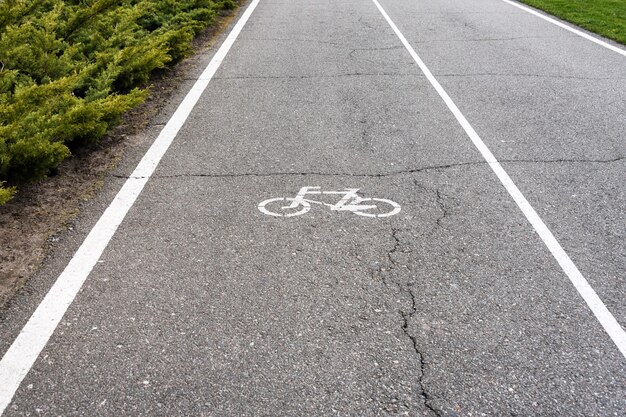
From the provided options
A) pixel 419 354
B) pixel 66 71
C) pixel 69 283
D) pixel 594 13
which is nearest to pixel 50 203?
pixel 69 283

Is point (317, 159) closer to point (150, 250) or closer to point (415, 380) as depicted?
point (150, 250)

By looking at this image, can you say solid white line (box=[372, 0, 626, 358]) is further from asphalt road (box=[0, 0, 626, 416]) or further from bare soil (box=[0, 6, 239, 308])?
bare soil (box=[0, 6, 239, 308])

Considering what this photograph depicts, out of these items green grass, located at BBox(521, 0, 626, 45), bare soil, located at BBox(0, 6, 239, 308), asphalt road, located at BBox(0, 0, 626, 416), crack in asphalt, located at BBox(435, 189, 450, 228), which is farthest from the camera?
green grass, located at BBox(521, 0, 626, 45)

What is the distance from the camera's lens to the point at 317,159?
720cm

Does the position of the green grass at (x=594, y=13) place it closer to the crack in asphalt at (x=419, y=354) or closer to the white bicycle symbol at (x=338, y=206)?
the white bicycle symbol at (x=338, y=206)

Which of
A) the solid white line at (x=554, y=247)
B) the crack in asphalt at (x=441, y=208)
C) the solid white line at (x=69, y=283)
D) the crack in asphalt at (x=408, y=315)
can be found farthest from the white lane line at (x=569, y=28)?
the crack in asphalt at (x=408, y=315)

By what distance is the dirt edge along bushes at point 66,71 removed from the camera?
5.84 meters

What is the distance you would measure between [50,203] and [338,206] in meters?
2.45

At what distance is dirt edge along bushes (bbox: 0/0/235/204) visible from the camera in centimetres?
584

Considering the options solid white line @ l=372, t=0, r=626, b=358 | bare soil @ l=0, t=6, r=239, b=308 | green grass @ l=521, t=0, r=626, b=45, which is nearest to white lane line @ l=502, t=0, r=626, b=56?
green grass @ l=521, t=0, r=626, b=45

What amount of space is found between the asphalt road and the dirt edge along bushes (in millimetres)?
595

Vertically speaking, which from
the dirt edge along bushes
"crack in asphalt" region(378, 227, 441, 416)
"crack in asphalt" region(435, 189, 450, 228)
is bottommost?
"crack in asphalt" region(435, 189, 450, 228)

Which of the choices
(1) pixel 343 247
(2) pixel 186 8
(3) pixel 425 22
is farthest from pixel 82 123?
(3) pixel 425 22

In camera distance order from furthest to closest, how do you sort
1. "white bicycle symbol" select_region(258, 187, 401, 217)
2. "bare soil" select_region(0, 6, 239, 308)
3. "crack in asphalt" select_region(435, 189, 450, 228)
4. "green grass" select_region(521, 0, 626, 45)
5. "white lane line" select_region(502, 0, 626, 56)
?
1. "green grass" select_region(521, 0, 626, 45)
2. "white lane line" select_region(502, 0, 626, 56)
3. "white bicycle symbol" select_region(258, 187, 401, 217)
4. "crack in asphalt" select_region(435, 189, 450, 228)
5. "bare soil" select_region(0, 6, 239, 308)
